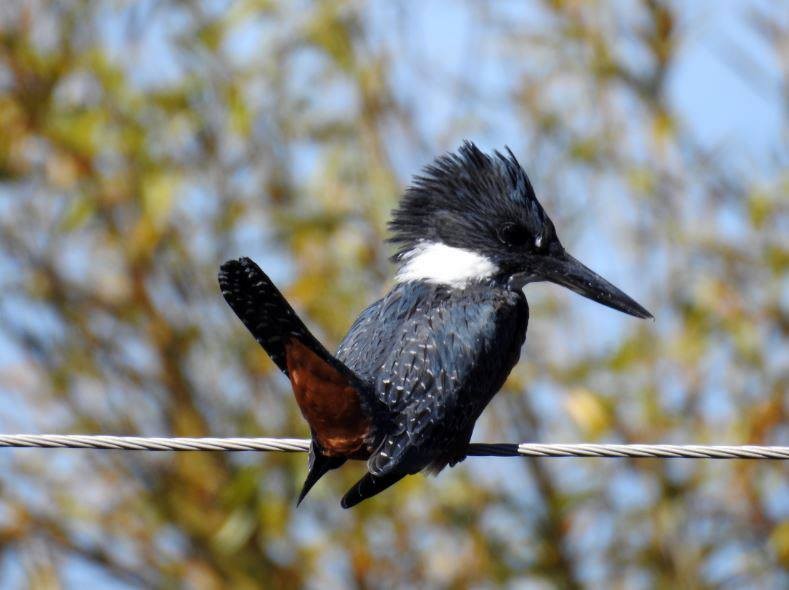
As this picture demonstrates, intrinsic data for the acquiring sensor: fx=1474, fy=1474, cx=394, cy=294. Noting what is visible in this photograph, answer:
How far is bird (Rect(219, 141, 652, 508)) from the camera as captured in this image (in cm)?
289

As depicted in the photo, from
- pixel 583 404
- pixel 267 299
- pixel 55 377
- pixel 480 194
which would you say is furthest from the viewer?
pixel 55 377

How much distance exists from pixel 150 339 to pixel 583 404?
5.83ft

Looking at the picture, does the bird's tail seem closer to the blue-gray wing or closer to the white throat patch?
the blue-gray wing

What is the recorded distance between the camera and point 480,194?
11.4 feet

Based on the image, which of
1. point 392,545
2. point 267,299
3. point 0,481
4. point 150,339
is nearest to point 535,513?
point 392,545

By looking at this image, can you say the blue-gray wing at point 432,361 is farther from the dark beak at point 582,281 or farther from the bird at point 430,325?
the dark beak at point 582,281

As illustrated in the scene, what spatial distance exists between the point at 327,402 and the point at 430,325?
433mm

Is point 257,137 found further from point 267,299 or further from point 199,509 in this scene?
point 267,299

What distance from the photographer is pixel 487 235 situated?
3480mm

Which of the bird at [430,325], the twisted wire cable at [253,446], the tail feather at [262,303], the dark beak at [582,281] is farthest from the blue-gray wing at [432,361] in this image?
the twisted wire cable at [253,446]

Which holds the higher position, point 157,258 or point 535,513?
point 157,258

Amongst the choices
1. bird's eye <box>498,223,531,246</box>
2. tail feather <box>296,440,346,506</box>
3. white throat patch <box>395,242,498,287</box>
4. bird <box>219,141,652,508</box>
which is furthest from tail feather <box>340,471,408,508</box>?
bird's eye <box>498,223,531,246</box>

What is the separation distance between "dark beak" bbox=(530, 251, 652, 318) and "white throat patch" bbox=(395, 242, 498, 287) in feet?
0.43

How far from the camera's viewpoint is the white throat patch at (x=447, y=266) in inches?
135
